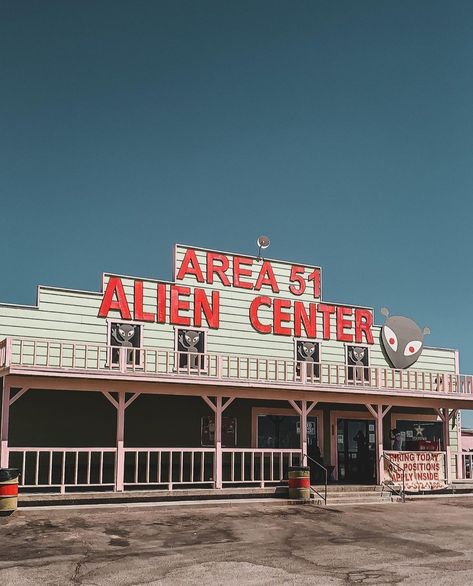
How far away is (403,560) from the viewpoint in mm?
11555

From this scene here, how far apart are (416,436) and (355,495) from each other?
6953 mm

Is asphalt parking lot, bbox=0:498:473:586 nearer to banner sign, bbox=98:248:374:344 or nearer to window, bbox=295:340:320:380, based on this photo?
banner sign, bbox=98:248:374:344

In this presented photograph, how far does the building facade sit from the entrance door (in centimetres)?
5

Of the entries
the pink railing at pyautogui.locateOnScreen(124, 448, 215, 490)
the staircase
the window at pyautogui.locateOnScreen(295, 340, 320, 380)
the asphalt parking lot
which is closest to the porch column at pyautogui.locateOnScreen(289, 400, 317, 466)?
the staircase

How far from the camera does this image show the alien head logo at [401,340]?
27141mm

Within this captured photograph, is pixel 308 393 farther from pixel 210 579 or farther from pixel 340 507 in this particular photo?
pixel 210 579

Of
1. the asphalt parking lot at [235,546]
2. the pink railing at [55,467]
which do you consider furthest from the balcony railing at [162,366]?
the asphalt parking lot at [235,546]

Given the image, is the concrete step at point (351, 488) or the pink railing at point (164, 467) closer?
the concrete step at point (351, 488)

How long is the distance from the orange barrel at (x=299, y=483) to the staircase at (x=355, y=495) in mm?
396

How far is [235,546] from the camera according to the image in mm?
12664

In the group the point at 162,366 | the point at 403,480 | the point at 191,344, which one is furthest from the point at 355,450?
the point at 162,366

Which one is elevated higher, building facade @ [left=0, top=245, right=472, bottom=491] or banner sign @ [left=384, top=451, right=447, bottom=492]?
building facade @ [left=0, top=245, right=472, bottom=491]

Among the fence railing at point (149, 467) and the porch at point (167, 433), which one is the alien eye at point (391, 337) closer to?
the porch at point (167, 433)

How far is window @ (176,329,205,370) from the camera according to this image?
23172mm
